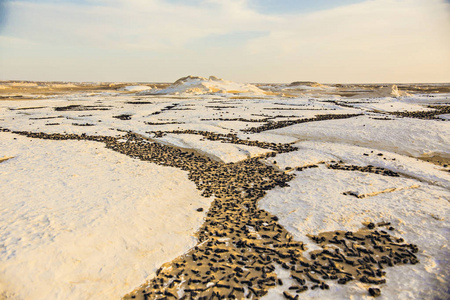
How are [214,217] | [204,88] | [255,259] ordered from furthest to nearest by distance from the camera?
[204,88] → [214,217] → [255,259]

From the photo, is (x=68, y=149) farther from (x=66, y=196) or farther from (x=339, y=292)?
(x=339, y=292)

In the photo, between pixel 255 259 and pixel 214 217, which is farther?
pixel 214 217

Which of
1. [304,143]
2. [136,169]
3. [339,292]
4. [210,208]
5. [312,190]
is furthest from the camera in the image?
[304,143]

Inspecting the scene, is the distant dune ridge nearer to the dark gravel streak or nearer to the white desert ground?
the white desert ground

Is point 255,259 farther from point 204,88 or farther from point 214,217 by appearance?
point 204,88

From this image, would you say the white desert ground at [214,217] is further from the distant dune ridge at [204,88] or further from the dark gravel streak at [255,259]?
the distant dune ridge at [204,88]

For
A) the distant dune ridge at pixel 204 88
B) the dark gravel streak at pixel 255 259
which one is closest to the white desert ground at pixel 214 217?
the dark gravel streak at pixel 255 259

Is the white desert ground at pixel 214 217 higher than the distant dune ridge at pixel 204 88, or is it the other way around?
the distant dune ridge at pixel 204 88

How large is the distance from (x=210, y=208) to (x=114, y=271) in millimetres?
3386

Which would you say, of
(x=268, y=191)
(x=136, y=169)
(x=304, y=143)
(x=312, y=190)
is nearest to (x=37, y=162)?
(x=136, y=169)

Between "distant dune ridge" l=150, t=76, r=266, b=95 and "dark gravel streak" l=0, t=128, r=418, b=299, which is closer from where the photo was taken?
"dark gravel streak" l=0, t=128, r=418, b=299

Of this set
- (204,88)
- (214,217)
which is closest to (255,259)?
(214,217)

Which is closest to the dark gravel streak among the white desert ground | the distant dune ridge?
the white desert ground

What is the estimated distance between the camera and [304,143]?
16.4 m
